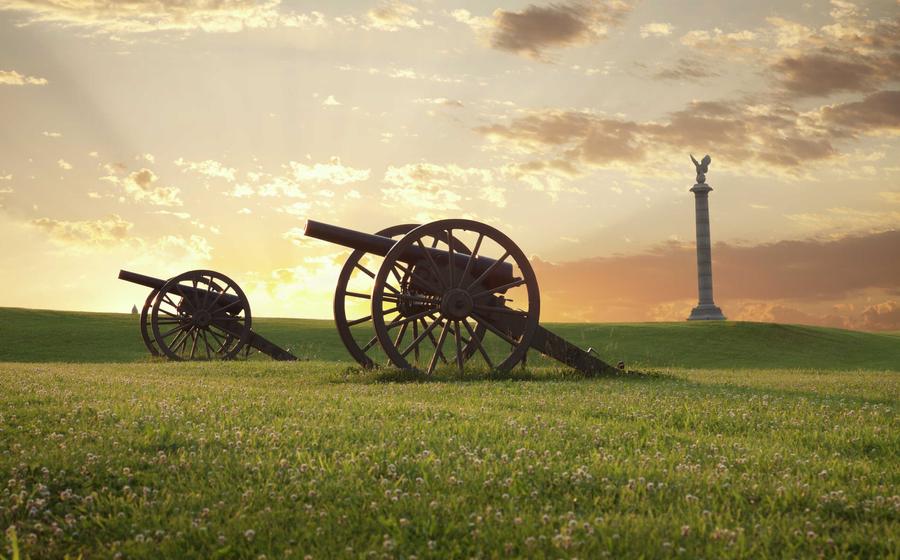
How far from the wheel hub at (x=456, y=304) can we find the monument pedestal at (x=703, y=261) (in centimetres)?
4604

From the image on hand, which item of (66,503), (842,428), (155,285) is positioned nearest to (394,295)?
(842,428)

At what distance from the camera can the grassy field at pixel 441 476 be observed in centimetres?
469

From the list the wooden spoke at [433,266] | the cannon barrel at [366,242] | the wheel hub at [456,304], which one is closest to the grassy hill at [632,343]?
the cannon barrel at [366,242]

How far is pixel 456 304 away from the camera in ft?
49.2

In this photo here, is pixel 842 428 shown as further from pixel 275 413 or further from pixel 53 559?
pixel 53 559

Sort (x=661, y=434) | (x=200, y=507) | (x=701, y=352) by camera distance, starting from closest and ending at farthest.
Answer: (x=200, y=507) < (x=661, y=434) < (x=701, y=352)

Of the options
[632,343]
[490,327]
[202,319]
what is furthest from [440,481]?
[632,343]

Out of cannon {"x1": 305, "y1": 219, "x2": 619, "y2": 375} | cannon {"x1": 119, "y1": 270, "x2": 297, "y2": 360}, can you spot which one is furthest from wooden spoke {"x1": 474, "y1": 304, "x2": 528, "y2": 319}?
cannon {"x1": 119, "y1": 270, "x2": 297, "y2": 360}

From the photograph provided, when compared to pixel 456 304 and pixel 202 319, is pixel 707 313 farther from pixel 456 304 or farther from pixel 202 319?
pixel 456 304

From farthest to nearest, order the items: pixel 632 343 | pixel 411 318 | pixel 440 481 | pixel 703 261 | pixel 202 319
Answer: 1. pixel 703 261
2. pixel 632 343
3. pixel 202 319
4. pixel 411 318
5. pixel 440 481

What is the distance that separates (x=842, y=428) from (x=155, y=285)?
75.0 feet

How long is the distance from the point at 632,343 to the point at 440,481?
31.3 m

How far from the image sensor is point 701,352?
3391 cm

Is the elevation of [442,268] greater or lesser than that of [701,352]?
greater
